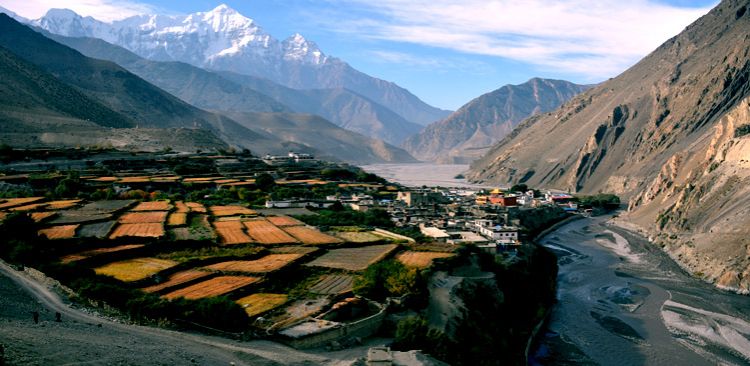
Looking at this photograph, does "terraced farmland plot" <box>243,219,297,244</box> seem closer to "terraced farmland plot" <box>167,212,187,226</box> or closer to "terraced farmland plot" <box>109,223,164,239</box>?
"terraced farmland plot" <box>167,212,187,226</box>

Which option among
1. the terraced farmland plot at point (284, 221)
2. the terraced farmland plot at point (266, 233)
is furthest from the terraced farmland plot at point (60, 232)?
the terraced farmland plot at point (284, 221)

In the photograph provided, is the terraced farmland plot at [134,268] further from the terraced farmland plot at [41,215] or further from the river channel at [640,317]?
the river channel at [640,317]

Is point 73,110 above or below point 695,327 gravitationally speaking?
above

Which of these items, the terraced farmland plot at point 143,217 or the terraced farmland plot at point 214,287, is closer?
the terraced farmland plot at point 214,287

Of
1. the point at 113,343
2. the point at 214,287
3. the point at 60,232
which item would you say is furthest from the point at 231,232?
the point at 113,343

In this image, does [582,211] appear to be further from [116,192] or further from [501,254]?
[116,192]

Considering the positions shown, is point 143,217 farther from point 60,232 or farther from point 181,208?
point 60,232

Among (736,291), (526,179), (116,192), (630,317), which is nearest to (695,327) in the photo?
(630,317)
